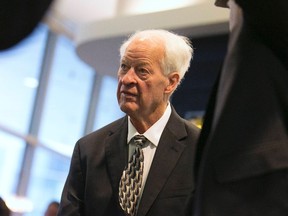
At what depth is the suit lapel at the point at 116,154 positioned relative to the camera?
7.69ft

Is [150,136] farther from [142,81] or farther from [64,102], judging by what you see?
→ [64,102]

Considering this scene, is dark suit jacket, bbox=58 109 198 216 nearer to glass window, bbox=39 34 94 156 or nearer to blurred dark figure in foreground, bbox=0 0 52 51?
blurred dark figure in foreground, bbox=0 0 52 51

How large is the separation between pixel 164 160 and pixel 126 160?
14 cm

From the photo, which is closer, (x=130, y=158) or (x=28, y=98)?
(x=130, y=158)

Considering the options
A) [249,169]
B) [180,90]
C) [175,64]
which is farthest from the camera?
[180,90]

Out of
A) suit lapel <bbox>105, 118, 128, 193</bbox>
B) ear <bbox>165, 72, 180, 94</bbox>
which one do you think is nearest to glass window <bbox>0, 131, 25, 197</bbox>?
ear <bbox>165, 72, 180, 94</bbox>

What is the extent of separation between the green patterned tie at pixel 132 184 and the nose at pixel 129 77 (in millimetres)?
279

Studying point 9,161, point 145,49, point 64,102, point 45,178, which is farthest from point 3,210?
point 64,102

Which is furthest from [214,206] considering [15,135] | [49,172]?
[49,172]

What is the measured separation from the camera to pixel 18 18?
2.92ft

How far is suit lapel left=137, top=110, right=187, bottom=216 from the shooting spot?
2279mm

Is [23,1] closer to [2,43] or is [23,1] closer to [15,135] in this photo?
[2,43]

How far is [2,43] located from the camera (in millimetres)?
893

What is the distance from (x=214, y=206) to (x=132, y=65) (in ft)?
4.80
